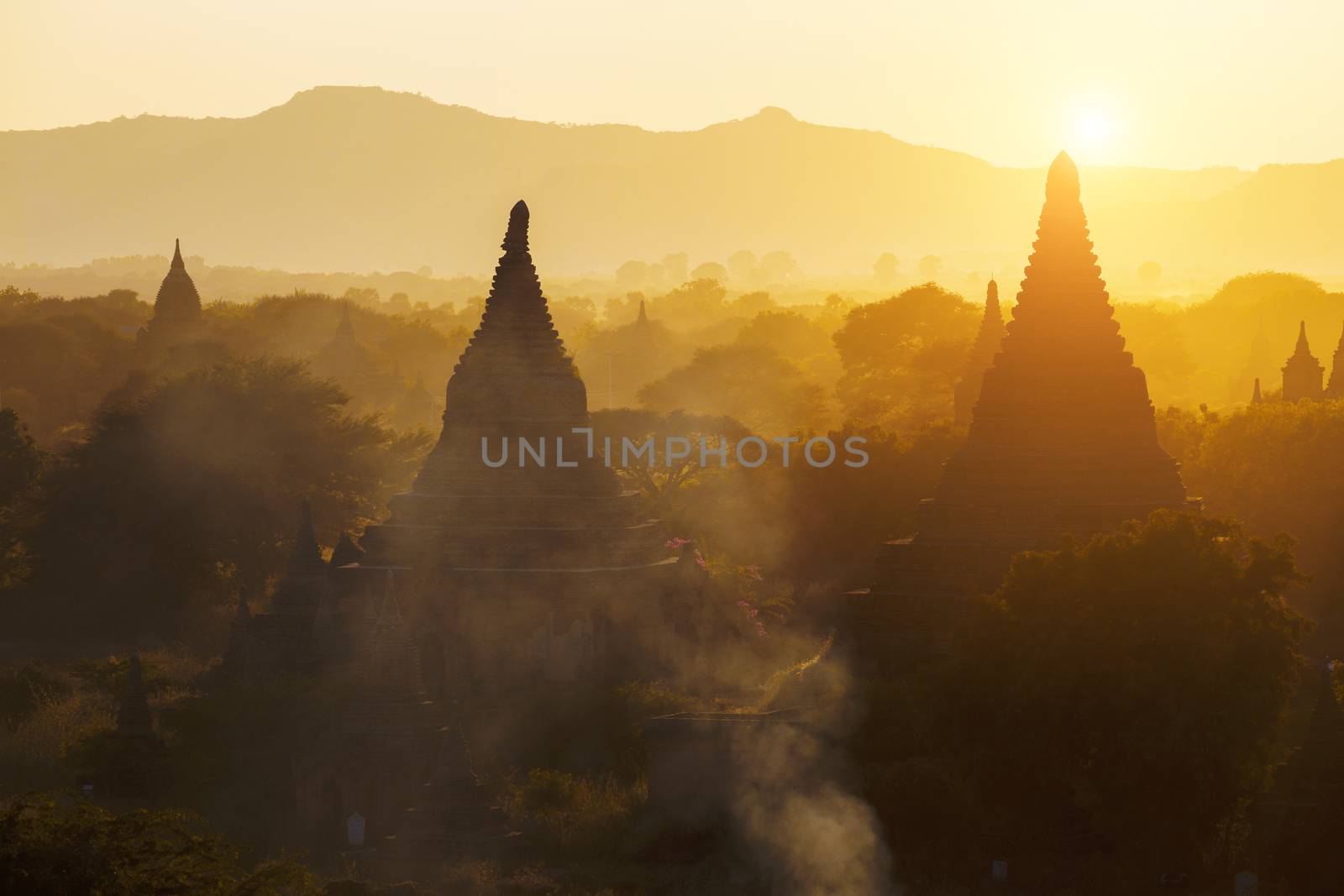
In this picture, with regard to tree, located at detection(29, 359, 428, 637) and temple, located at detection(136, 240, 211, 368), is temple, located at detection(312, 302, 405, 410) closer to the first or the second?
temple, located at detection(136, 240, 211, 368)

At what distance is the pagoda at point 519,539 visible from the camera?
38.2m

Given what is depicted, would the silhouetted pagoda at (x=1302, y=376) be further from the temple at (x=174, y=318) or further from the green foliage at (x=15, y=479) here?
the temple at (x=174, y=318)

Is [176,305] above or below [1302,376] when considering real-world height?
above

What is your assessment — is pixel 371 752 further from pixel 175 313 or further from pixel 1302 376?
pixel 175 313

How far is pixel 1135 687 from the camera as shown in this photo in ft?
88.5

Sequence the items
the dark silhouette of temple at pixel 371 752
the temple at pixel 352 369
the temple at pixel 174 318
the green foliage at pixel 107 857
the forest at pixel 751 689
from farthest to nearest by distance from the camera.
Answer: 1. the temple at pixel 352 369
2. the temple at pixel 174 318
3. the dark silhouette of temple at pixel 371 752
4. the forest at pixel 751 689
5. the green foliage at pixel 107 857

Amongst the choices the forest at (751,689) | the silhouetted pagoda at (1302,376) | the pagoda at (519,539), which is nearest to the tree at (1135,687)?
the forest at (751,689)

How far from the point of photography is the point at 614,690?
3628 cm

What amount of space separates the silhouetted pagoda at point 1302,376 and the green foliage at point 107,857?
Answer: 53.0m

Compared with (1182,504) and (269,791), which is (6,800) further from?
(1182,504)

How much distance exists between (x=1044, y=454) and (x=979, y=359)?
20.8m

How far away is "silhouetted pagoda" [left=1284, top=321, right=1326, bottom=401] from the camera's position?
72125mm

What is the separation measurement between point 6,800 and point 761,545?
27.0 m

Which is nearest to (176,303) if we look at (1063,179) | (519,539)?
(519,539)
